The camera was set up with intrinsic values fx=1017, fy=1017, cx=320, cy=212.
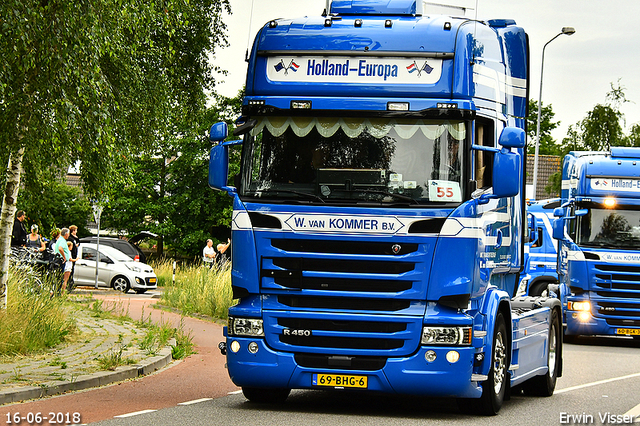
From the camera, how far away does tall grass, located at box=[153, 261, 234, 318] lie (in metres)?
22.1

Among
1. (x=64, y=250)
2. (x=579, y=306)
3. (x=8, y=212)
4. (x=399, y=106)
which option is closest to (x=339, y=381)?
(x=399, y=106)

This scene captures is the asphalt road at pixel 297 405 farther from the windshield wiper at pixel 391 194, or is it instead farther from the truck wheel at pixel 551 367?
the windshield wiper at pixel 391 194

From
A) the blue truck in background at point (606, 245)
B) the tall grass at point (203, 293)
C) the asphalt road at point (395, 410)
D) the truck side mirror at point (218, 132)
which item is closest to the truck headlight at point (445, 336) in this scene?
the asphalt road at point (395, 410)

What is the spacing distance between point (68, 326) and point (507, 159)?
900cm

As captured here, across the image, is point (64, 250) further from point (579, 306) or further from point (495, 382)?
point (495, 382)

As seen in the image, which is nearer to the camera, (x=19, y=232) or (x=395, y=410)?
(x=395, y=410)

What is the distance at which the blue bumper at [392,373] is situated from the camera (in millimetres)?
9359

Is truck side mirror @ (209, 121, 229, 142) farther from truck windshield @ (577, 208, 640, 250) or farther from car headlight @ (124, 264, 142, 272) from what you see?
car headlight @ (124, 264, 142, 272)

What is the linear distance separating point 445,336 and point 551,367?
162 inches

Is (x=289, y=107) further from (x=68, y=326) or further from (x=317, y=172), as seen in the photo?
(x=68, y=326)

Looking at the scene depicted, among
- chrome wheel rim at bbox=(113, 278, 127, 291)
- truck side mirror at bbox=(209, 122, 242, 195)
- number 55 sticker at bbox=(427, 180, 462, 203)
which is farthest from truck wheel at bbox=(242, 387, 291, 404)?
chrome wheel rim at bbox=(113, 278, 127, 291)

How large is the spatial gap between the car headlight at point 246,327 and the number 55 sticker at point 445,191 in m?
2.03

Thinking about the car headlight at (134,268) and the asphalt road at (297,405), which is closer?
the asphalt road at (297,405)

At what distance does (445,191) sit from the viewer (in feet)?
31.2
